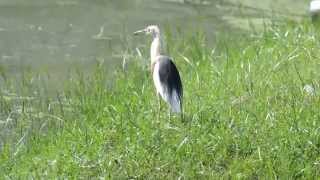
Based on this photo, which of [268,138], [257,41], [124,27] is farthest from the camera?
[124,27]

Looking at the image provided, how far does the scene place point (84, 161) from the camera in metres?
5.01

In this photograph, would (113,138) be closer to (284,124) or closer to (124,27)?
(284,124)

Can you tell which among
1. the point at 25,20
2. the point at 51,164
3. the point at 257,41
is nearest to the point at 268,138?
the point at 51,164

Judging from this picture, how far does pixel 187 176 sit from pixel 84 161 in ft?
2.07

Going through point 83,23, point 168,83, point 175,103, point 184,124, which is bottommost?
point 184,124

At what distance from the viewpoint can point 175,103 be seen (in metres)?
5.53

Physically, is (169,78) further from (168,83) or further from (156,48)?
(156,48)

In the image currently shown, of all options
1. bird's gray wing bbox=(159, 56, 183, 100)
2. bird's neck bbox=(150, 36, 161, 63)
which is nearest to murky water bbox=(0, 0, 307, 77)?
bird's neck bbox=(150, 36, 161, 63)

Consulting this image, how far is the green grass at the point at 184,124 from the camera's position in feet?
16.2

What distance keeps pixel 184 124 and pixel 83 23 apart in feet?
17.3

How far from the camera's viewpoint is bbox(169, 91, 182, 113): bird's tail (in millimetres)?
5516

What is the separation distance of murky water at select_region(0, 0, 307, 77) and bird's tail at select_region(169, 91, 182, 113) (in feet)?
10.6

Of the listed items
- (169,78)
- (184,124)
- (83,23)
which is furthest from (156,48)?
(83,23)

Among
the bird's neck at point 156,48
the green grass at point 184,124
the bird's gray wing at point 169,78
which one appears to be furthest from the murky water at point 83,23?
the bird's gray wing at point 169,78
